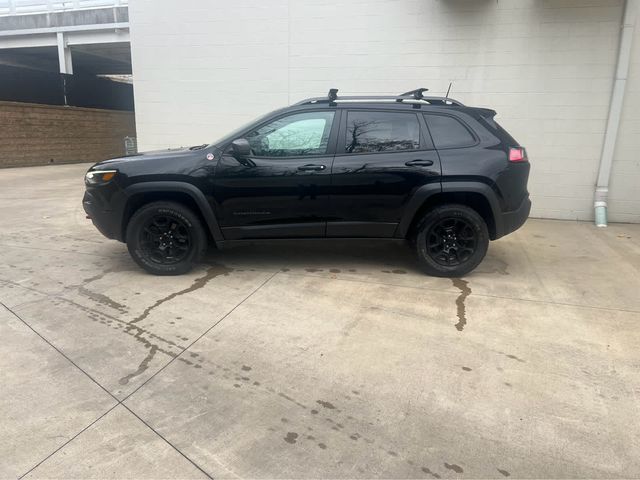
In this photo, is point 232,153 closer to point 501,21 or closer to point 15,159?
point 501,21

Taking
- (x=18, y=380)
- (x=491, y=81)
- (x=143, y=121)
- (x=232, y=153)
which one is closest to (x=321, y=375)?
(x=18, y=380)

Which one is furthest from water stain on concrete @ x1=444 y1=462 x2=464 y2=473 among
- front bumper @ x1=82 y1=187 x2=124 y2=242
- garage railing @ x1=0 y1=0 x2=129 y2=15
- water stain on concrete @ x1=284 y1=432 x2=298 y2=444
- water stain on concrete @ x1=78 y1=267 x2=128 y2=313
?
garage railing @ x1=0 y1=0 x2=129 y2=15

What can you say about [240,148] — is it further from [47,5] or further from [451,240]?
[47,5]

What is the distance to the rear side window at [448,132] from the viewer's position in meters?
4.75

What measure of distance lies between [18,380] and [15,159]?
48.3ft

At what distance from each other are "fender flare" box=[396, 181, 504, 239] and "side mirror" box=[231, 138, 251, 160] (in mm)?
1689

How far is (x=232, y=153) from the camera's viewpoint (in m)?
4.62

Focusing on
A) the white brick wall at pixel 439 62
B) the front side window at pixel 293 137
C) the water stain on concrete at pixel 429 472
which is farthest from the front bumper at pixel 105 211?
the white brick wall at pixel 439 62

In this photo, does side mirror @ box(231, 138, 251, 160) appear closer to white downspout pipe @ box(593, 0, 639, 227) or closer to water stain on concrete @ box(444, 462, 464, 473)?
water stain on concrete @ box(444, 462, 464, 473)

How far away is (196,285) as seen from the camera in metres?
4.69

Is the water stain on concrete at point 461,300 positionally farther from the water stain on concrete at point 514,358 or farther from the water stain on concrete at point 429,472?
the water stain on concrete at point 429,472

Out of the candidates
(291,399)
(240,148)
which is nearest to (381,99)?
(240,148)

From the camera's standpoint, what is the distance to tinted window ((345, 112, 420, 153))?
15.7ft

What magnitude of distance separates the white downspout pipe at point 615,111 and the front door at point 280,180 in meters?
Answer: 5.27
